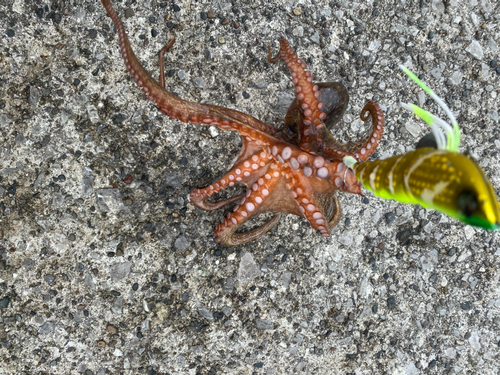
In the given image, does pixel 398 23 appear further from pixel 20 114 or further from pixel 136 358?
pixel 136 358

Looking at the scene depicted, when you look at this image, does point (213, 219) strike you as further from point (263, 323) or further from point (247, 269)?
point (263, 323)

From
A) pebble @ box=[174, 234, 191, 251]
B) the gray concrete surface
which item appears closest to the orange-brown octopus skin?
pebble @ box=[174, 234, 191, 251]

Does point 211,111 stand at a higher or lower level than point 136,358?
higher

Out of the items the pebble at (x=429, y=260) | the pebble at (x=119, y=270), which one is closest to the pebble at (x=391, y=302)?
the pebble at (x=429, y=260)

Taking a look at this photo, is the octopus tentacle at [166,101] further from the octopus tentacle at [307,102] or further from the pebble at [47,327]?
the pebble at [47,327]

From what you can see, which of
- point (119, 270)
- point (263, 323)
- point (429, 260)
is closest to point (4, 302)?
point (119, 270)

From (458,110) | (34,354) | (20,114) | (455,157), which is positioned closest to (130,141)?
(20,114)
